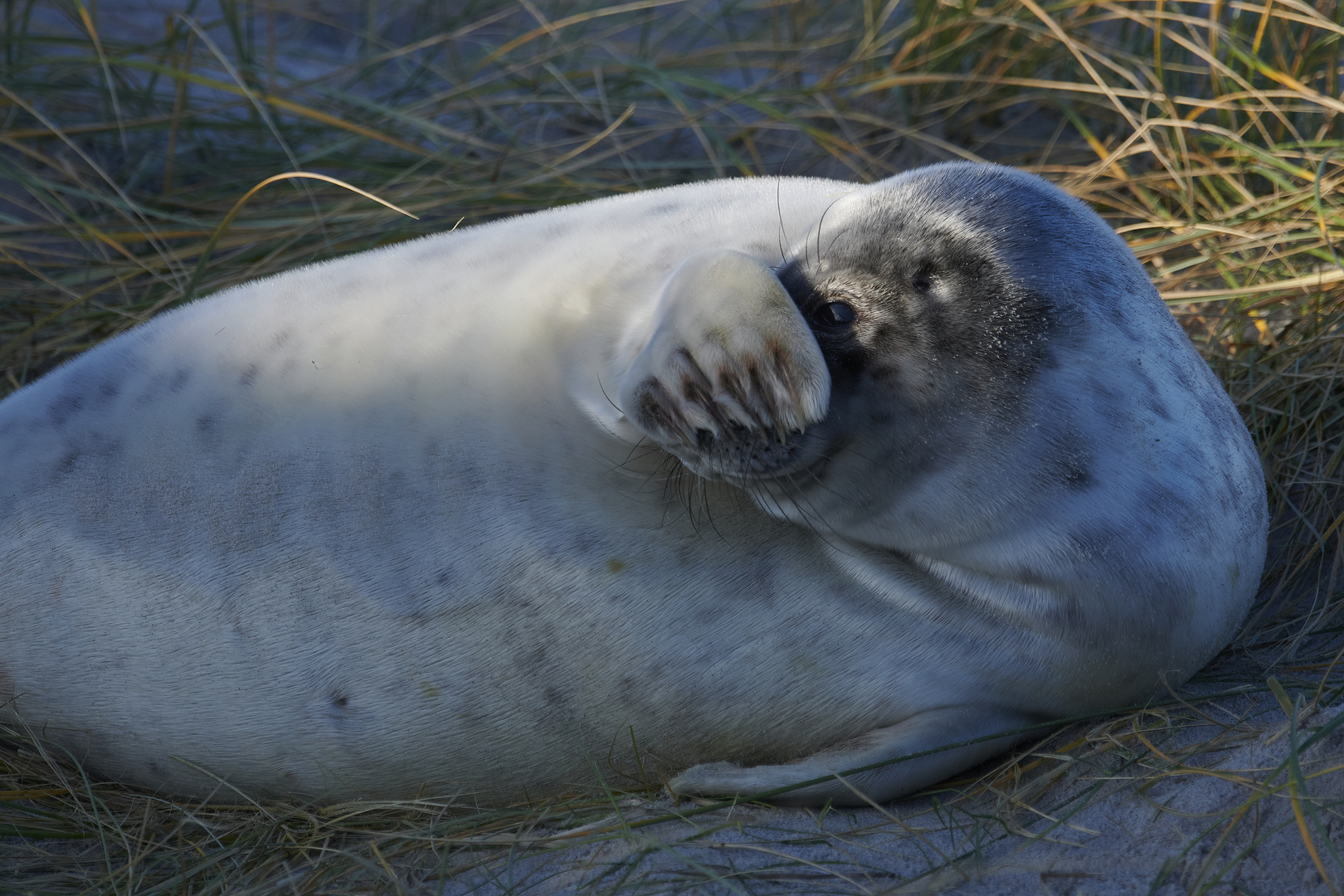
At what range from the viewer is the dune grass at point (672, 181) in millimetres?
1765

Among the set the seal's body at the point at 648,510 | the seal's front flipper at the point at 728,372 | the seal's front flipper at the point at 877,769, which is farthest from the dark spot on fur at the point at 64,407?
the seal's front flipper at the point at 877,769

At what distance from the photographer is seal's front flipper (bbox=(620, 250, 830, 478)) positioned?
1555 millimetres

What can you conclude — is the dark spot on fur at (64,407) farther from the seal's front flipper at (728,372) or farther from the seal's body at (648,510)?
the seal's front flipper at (728,372)

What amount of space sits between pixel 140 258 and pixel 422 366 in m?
1.70

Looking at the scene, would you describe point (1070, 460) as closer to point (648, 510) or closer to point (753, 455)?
point (753, 455)

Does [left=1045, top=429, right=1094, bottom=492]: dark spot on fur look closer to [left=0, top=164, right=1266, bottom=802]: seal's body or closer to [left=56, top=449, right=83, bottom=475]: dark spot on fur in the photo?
[left=0, top=164, right=1266, bottom=802]: seal's body

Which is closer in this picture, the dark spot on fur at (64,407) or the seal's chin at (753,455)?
the seal's chin at (753,455)

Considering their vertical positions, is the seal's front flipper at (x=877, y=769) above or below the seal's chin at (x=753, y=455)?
below

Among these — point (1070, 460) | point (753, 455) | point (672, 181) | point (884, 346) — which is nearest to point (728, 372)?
point (753, 455)

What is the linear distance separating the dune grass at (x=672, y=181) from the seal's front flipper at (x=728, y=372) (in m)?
0.54

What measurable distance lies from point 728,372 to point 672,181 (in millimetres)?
2110

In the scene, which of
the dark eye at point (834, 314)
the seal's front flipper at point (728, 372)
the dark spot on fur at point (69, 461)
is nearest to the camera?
the seal's front flipper at point (728, 372)

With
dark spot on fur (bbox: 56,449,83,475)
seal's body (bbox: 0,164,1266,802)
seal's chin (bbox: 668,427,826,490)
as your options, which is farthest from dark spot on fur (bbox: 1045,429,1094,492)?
dark spot on fur (bbox: 56,449,83,475)

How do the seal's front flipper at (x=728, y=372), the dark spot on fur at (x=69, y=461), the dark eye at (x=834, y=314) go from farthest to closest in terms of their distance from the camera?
the dark spot on fur at (x=69, y=461), the dark eye at (x=834, y=314), the seal's front flipper at (x=728, y=372)
